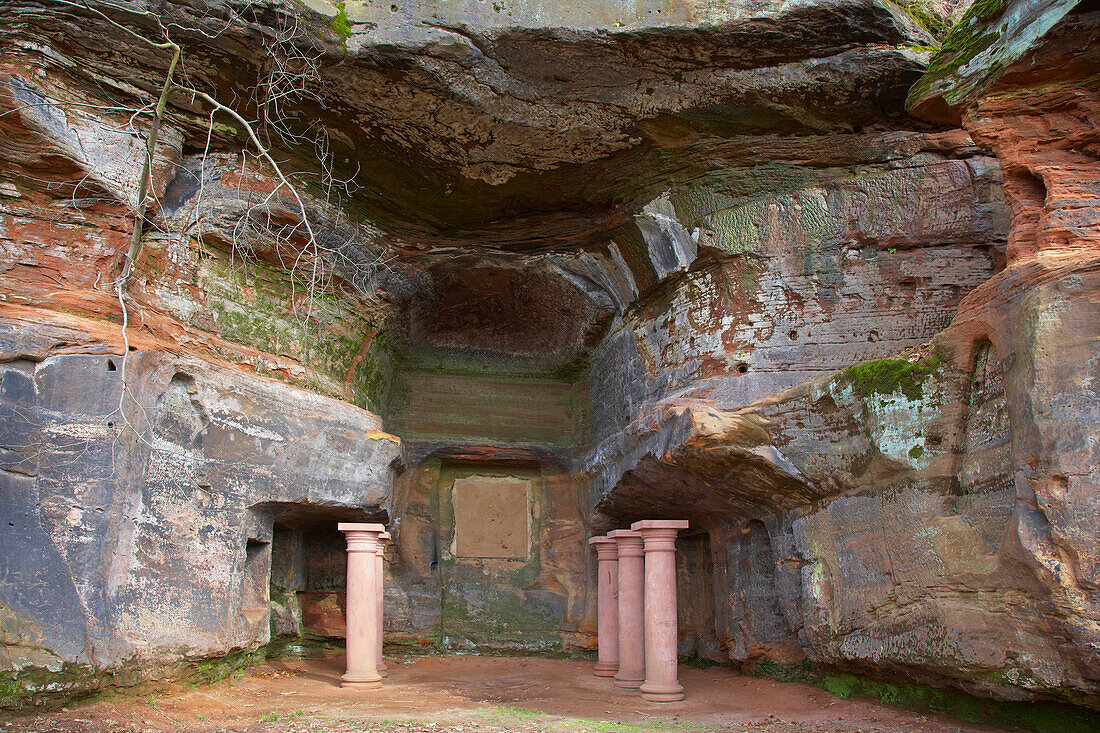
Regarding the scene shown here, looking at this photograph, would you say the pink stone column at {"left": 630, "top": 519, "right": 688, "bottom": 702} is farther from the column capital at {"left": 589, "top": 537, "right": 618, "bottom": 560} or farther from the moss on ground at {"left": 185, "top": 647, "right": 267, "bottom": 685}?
the moss on ground at {"left": 185, "top": 647, "right": 267, "bottom": 685}

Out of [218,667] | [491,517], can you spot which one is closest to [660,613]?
[218,667]

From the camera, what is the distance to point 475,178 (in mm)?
→ 9469

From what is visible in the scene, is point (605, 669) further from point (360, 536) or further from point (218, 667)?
point (218, 667)

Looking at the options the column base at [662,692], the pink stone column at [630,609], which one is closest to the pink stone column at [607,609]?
the pink stone column at [630,609]

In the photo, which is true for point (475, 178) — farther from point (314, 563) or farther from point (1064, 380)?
point (1064, 380)

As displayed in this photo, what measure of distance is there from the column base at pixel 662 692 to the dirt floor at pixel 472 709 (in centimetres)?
10

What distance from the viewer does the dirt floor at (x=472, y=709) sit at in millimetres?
6000

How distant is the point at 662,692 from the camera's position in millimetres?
7570

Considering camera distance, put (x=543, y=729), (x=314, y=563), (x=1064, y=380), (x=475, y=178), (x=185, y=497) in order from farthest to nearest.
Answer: (x=314, y=563)
(x=475, y=178)
(x=185, y=497)
(x=543, y=729)
(x=1064, y=380)

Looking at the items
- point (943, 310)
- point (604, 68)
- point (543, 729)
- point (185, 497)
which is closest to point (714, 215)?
point (604, 68)

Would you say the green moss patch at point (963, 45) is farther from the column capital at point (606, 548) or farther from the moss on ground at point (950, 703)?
the column capital at point (606, 548)

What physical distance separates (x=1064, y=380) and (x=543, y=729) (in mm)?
4347

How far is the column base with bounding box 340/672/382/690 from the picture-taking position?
821 centimetres

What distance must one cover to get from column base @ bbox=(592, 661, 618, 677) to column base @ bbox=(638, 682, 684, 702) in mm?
1882
